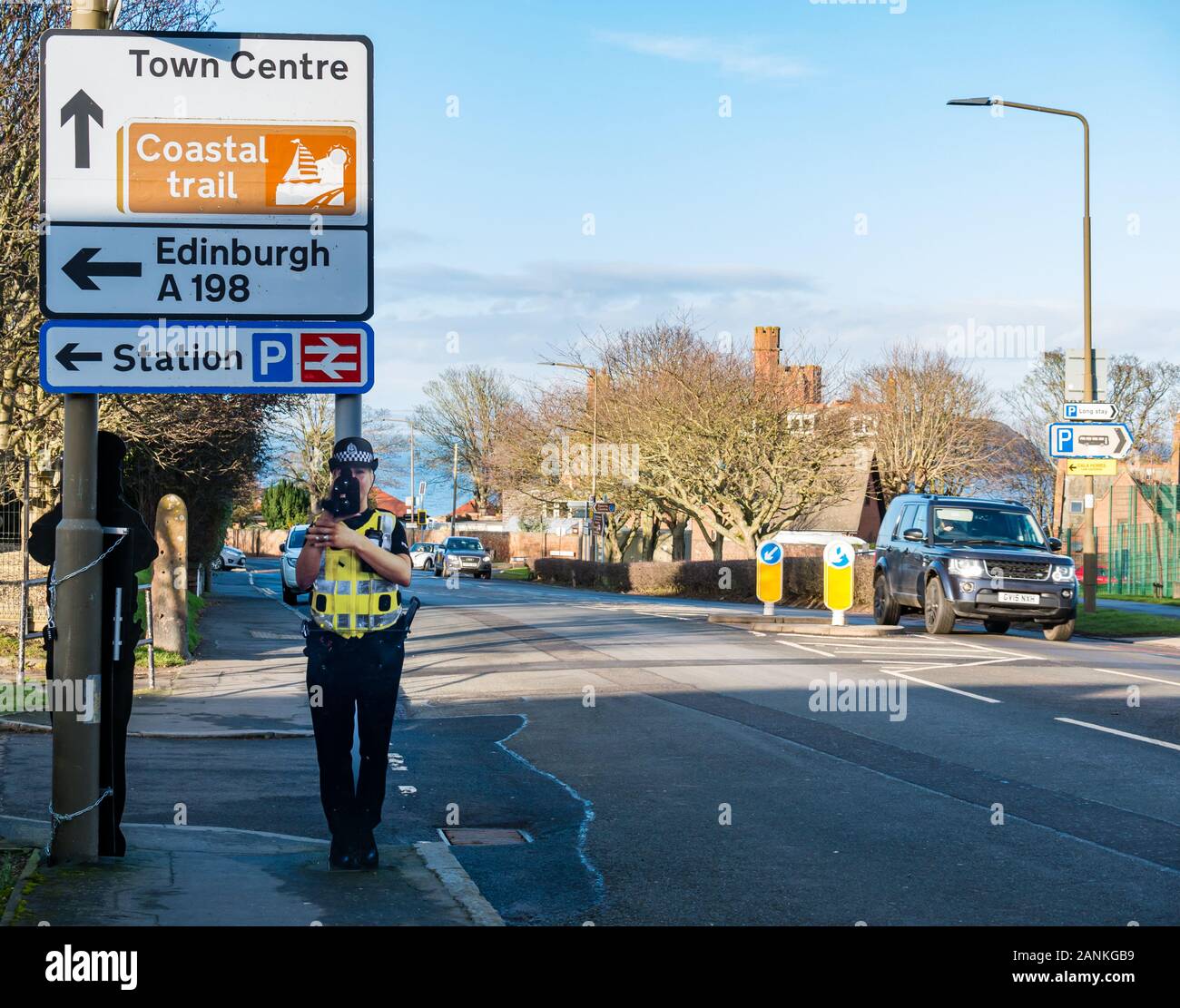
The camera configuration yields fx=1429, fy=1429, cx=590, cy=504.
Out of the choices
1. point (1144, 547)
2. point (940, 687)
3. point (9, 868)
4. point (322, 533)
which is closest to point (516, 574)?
point (1144, 547)

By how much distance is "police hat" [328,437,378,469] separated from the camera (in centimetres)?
641

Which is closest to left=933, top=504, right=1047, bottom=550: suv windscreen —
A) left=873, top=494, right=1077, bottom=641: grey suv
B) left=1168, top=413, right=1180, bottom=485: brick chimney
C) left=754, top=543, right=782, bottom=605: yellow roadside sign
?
left=873, top=494, right=1077, bottom=641: grey suv

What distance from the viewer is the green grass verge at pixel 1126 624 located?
2400 centimetres

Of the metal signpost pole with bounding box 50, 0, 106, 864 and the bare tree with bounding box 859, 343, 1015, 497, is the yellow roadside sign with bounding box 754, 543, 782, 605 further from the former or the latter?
the bare tree with bounding box 859, 343, 1015, 497

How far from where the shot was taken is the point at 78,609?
635 centimetres

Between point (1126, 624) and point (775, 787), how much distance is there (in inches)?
704

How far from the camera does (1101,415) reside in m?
25.2

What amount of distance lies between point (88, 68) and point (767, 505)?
1646 inches

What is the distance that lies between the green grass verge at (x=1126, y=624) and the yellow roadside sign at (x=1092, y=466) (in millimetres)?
2646

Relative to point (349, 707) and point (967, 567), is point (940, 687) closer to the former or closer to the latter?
point (967, 567)

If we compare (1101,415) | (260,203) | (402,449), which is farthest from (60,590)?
(402,449)

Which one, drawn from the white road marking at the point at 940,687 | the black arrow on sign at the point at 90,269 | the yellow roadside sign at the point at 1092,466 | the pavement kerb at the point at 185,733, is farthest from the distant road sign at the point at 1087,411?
the black arrow on sign at the point at 90,269
